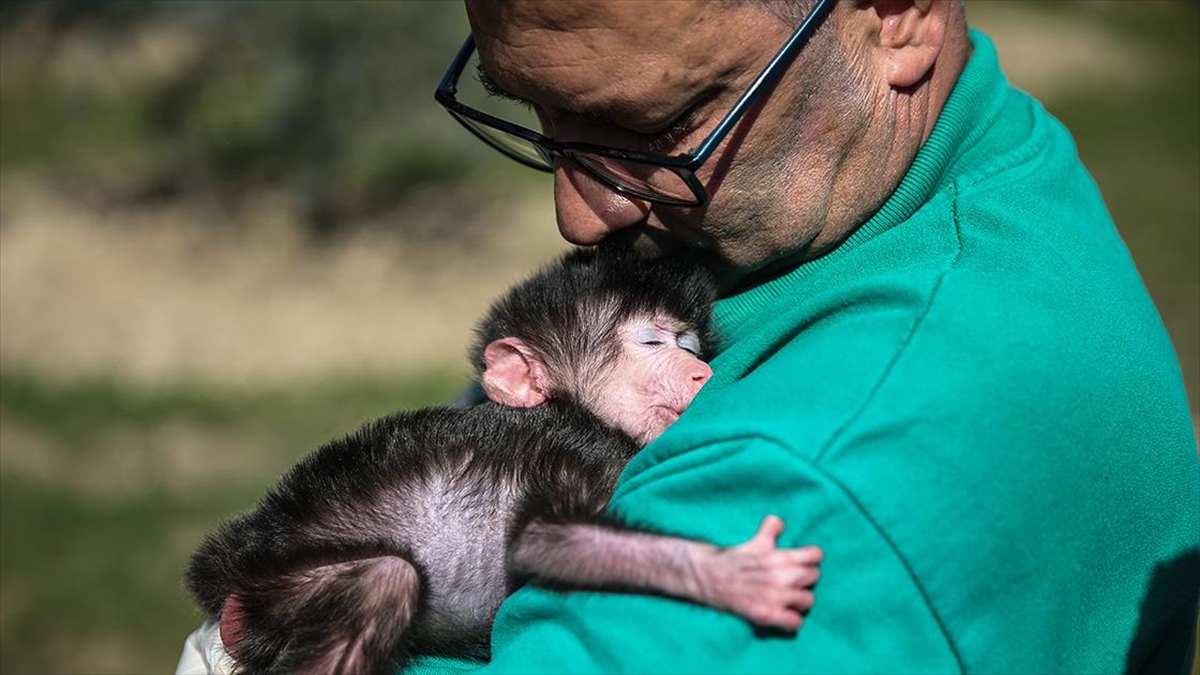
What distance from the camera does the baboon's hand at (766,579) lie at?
180 centimetres

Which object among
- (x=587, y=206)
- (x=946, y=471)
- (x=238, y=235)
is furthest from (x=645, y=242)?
(x=238, y=235)

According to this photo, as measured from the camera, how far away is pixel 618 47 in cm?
217

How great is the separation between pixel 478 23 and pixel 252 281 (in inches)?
315

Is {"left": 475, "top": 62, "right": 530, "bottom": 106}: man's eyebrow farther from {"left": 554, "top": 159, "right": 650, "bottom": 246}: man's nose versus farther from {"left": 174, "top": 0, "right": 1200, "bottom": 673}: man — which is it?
{"left": 554, "top": 159, "right": 650, "bottom": 246}: man's nose

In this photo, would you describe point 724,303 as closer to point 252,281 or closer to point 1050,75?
point 252,281

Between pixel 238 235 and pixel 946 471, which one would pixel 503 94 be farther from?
pixel 238 235

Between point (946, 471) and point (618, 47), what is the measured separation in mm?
844

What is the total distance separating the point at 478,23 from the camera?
2.35 metres

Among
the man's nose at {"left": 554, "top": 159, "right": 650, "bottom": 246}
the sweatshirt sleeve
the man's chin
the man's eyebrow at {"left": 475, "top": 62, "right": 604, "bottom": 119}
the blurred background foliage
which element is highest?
the man's eyebrow at {"left": 475, "top": 62, "right": 604, "bottom": 119}

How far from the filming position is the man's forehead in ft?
7.05

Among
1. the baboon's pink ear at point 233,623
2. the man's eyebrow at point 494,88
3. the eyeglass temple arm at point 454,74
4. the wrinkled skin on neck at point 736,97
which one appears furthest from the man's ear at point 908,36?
the baboon's pink ear at point 233,623

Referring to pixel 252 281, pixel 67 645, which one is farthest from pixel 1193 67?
pixel 67 645

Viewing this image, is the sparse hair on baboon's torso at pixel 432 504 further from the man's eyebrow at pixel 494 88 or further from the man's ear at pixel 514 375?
the man's eyebrow at pixel 494 88

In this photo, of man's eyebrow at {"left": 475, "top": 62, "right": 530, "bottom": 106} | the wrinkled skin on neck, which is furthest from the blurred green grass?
the wrinkled skin on neck
